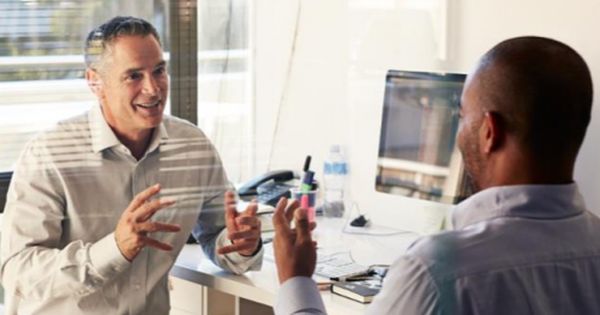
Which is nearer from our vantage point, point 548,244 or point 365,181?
point 548,244

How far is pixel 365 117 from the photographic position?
3.38 metres

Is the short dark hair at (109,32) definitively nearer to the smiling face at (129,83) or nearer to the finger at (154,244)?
the smiling face at (129,83)

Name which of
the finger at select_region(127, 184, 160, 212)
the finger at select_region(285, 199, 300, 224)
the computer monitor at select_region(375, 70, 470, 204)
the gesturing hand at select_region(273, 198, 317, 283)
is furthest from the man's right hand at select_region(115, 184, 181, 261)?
the gesturing hand at select_region(273, 198, 317, 283)

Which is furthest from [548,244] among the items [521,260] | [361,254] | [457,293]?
[361,254]

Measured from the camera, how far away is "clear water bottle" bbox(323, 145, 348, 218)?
3390mm

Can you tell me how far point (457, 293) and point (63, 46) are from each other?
1670 mm

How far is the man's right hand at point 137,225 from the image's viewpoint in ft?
8.46

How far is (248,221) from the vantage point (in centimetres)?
283

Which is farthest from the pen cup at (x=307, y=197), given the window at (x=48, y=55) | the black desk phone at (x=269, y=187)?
the window at (x=48, y=55)

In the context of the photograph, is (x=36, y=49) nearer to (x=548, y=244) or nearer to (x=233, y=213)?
(x=233, y=213)

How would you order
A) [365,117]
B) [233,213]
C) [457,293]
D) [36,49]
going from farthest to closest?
[365,117], [233,213], [36,49], [457,293]

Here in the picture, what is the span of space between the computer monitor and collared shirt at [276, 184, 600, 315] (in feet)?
4.74

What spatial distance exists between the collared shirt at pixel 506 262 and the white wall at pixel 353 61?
161 cm

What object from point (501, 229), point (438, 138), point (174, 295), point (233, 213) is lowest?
point (174, 295)
